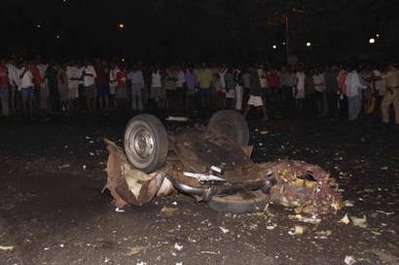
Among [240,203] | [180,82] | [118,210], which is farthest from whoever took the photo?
[180,82]

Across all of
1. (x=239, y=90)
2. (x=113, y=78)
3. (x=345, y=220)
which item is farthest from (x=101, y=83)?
(x=345, y=220)

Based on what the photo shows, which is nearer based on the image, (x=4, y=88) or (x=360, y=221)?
(x=360, y=221)

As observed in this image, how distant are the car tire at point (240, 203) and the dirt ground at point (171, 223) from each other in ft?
0.34

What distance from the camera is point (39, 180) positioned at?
30.0 feet

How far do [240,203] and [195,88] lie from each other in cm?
1422

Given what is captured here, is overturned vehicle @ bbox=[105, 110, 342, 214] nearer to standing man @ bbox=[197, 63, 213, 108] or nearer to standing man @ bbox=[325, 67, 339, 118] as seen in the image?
standing man @ bbox=[325, 67, 339, 118]

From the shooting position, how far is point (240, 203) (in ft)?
22.7

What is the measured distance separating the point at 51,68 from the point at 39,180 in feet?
31.6

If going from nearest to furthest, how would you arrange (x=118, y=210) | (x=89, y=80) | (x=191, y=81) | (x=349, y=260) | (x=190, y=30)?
1. (x=349, y=260)
2. (x=118, y=210)
3. (x=89, y=80)
4. (x=191, y=81)
5. (x=190, y=30)

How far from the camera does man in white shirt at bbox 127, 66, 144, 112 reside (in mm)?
19419

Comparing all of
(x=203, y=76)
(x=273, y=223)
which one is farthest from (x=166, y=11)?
(x=273, y=223)

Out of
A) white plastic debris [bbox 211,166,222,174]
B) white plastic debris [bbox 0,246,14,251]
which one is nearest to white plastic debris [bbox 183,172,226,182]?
white plastic debris [bbox 211,166,222,174]

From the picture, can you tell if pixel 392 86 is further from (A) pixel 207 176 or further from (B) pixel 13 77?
(B) pixel 13 77

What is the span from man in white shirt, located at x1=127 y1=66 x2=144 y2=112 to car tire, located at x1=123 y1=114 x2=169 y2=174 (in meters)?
11.9
